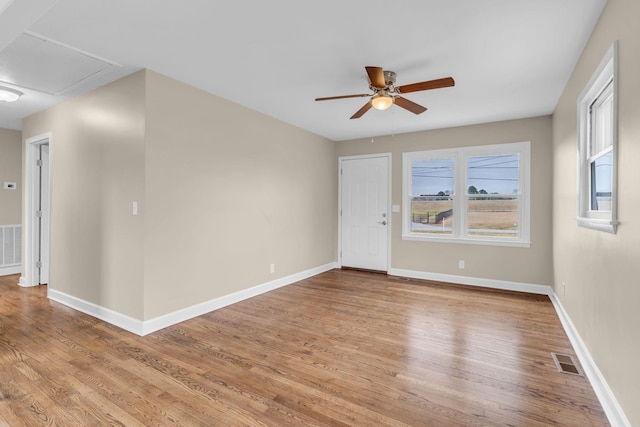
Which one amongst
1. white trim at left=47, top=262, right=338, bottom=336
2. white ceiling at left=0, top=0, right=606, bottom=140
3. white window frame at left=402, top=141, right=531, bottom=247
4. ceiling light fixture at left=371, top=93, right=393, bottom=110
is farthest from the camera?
white window frame at left=402, top=141, right=531, bottom=247

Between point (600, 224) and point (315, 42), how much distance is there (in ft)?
7.84

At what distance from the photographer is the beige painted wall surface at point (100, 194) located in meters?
3.11

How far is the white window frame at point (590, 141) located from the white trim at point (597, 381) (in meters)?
0.95

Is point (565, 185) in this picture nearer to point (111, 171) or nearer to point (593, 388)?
point (593, 388)

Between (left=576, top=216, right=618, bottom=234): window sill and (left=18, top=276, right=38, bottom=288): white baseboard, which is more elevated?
(left=576, top=216, right=618, bottom=234): window sill

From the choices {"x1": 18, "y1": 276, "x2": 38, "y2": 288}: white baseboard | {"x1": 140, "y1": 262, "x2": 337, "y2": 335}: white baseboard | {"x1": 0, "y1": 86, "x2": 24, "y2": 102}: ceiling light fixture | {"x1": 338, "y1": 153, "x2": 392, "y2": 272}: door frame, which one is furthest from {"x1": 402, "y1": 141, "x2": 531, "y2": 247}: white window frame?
Result: {"x1": 18, "y1": 276, "x2": 38, "y2": 288}: white baseboard

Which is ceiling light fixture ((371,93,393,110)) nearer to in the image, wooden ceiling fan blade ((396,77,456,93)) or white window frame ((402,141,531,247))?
wooden ceiling fan blade ((396,77,456,93))

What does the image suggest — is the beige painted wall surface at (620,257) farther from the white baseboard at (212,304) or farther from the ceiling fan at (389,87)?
the white baseboard at (212,304)

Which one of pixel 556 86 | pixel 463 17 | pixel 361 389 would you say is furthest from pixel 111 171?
pixel 556 86

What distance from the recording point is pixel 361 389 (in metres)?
2.15

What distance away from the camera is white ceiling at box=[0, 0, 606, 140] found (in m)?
2.08

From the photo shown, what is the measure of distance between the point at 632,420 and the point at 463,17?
250 cm

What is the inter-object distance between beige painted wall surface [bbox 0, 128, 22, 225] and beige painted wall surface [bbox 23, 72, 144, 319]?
2051 millimetres

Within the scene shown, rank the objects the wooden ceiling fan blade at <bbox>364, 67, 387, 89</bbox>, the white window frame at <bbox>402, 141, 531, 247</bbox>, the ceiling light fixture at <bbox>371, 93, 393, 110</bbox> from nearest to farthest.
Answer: the wooden ceiling fan blade at <bbox>364, 67, 387, 89</bbox> < the ceiling light fixture at <bbox>371, 93, 393, 110</bbox> < the white window frame at <bbox>402, 141, 531, 247</bbox>
